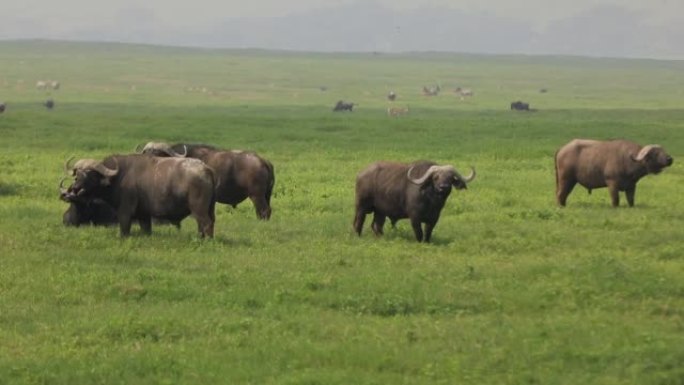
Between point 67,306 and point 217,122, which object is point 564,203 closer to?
point 67,306

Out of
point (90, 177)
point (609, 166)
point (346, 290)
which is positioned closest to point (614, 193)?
point (609, 166)

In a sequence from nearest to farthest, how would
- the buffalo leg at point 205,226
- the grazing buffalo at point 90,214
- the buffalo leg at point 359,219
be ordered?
the buffalo leg at point 205,226, the grazing buffalo at point 90,214, the buffalo leg at point 359,219

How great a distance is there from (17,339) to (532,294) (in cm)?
586

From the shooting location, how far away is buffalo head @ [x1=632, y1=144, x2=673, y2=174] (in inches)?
957

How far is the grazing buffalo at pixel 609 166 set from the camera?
24156 millimetres

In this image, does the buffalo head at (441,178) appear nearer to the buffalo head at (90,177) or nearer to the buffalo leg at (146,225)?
the buffalo leg at (146,225)

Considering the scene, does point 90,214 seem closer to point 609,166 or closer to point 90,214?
point 90,214

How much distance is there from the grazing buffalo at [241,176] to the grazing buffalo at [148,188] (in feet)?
9.93

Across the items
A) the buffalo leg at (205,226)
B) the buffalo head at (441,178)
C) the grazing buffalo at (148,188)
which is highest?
the buffalo head at (441,178)

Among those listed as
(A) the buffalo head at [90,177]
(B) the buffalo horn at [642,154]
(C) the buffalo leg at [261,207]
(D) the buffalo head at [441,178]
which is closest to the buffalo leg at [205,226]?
(A) the buffalo head at [90,177]

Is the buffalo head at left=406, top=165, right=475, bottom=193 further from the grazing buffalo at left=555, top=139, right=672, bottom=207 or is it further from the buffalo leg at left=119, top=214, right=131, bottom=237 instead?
the grazing buffalo at left=555, top=139, right=672, bottom=207

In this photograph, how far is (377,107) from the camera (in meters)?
82.8

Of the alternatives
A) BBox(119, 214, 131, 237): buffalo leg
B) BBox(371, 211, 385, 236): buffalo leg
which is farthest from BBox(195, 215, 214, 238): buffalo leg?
BBox(371, 211, 385, 236): buffalo leg

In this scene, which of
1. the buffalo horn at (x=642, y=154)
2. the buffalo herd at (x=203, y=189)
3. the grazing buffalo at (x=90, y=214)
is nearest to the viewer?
the buffalo herd at (x=203, y=189)
